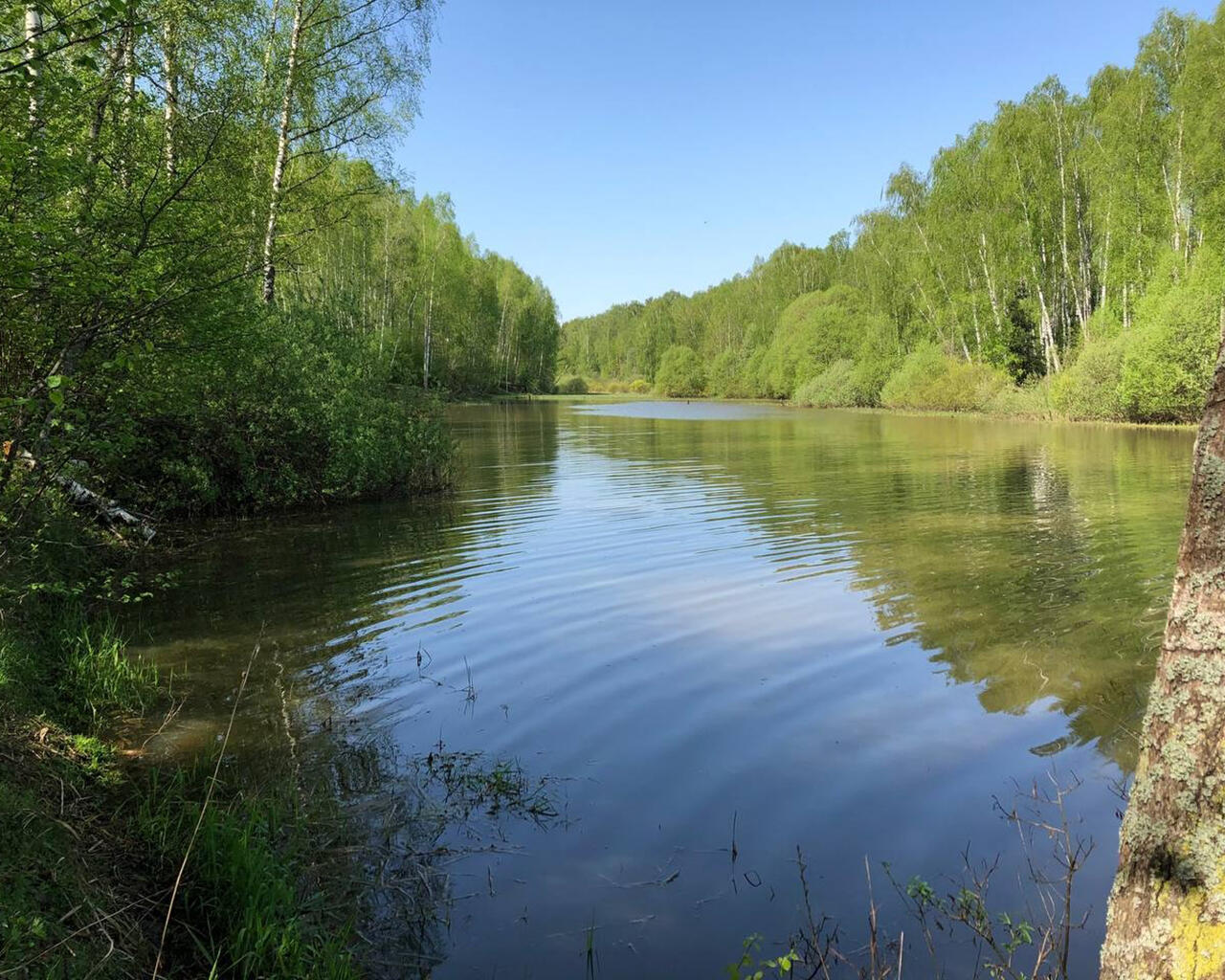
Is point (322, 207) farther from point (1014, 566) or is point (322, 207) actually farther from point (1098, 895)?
point (1098, 895)

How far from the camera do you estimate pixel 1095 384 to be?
120 ft

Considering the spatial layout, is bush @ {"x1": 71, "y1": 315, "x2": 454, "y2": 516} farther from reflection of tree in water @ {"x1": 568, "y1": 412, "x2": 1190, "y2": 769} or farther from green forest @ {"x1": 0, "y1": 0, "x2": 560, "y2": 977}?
reflection of tree in water @ {"x1": 568, "y1": 412, "x2": 1190, "y2": 769}

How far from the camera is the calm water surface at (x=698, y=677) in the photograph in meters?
4.26

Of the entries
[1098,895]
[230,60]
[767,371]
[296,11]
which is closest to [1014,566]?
[1098,895]

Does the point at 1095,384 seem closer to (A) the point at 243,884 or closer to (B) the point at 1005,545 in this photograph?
(B) the point at 1005,545

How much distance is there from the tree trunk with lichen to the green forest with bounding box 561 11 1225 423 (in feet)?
114

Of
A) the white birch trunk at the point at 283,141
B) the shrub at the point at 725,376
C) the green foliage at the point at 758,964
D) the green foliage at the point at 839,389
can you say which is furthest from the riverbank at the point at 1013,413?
the green foliage at the point at 758,964

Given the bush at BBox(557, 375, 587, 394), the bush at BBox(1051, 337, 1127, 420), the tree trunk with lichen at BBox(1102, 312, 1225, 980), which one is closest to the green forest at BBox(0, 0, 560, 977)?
the tree trunk with lichen at BBox(1102, 312, 1225, 980)

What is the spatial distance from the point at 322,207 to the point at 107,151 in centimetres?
1159

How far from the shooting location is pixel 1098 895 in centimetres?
403

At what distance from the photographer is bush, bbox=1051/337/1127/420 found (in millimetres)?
35469

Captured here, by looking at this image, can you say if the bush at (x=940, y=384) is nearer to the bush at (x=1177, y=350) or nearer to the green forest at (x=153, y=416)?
the bush at (x=1177, y=350)

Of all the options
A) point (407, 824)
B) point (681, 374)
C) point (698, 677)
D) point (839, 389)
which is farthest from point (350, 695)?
point (681, 374)

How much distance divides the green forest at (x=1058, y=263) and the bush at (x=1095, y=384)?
0.27ft
